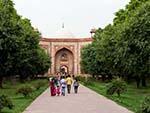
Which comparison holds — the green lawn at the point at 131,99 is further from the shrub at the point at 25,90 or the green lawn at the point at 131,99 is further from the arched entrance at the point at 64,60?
the arched entrance at the point at 64,60

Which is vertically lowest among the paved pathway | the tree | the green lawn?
the paved pathway

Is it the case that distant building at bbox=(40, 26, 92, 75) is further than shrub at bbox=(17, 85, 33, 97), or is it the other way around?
distant building at bbox=(40, 26, 92, 75)

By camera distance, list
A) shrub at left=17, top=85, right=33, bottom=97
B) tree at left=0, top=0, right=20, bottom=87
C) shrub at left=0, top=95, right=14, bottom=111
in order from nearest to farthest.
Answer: shrub at left=0, top=95, right=14, bottom=111, shrub at left=17, top=85, right=33, bottom=97, tree at left=0, top=0, right=20, bottom=87

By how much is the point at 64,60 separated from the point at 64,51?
93.3 inches

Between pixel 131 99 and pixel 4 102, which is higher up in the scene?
pixel 4 102

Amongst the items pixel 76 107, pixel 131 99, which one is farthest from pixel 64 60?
pixel 76 107

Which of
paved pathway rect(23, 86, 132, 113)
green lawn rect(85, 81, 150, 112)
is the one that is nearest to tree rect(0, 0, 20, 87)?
green lawn rect(85, 81, 150, 112)

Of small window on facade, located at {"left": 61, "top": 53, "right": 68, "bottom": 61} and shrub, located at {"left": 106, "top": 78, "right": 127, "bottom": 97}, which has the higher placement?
small window on facade, located at {"left": 61, "top": 53, "right": 68, "bottom": 61}

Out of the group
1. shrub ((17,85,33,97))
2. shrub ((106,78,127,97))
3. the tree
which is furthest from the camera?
the tree

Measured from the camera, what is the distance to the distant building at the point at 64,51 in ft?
324

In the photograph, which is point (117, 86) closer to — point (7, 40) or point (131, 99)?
point (131, 99)

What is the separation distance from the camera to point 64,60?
102312mm

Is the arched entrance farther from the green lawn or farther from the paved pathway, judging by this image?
the paved pathway

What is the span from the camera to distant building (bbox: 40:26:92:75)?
9862 centimetres
